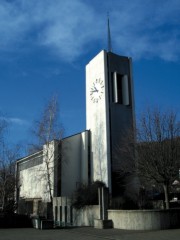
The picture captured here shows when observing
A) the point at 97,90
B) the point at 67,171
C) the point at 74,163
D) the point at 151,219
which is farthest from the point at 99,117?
the point at 151,219

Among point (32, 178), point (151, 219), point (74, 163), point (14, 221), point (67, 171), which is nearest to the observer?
point (151, 219)

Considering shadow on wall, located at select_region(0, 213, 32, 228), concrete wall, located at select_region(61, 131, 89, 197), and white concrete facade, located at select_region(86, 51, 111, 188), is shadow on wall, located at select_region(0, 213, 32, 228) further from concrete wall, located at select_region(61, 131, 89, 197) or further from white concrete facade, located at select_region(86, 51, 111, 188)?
concrete wall, located at select_region(61, 131, 89, 197)

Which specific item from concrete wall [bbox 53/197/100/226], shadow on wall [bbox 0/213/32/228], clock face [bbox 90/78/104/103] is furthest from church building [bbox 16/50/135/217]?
shadow on wall [bbox 0/213/32/228]

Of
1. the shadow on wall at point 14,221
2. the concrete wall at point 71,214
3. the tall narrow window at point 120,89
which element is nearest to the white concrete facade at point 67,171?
the concrete wall at point 71,214

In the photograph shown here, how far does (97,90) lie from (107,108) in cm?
358

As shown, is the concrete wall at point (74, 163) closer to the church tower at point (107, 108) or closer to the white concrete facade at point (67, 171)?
the white concrete facade at point (67, 171)

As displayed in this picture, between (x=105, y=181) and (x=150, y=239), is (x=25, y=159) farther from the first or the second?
(x=150, y=239)

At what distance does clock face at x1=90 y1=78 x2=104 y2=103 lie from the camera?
145 feet

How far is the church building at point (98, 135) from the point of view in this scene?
135ft

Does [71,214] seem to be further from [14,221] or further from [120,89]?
[120,89]

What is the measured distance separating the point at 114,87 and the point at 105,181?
12.5 metres

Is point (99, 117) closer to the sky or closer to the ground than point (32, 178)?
closer to the sky

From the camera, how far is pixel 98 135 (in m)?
43.0

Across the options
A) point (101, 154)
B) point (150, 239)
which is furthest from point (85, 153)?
point (150, 239)
